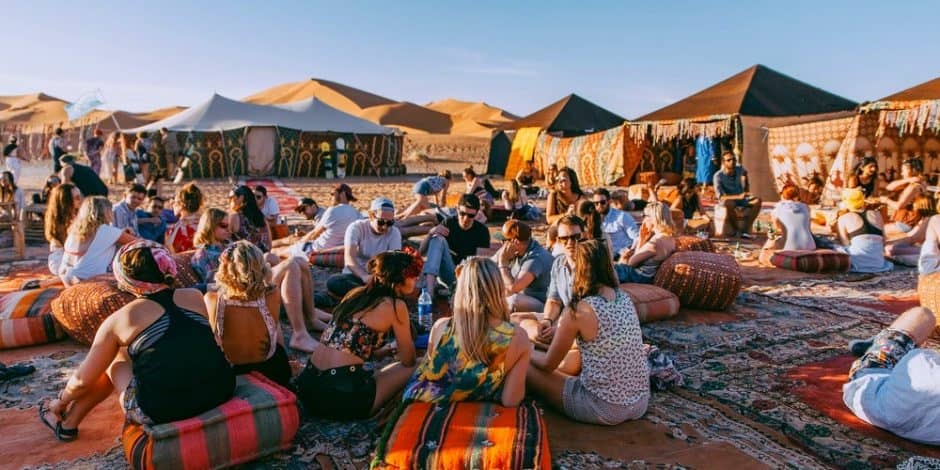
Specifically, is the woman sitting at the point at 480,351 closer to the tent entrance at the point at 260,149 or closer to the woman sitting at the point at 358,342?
the woman sitting at the point at 358,342

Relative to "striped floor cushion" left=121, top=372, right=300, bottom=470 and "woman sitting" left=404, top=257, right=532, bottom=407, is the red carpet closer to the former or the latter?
"woman sitting" left=404, top=257, right=532, bottom=407

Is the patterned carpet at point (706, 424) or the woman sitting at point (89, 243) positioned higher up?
the woman sitting at point (89, 243)

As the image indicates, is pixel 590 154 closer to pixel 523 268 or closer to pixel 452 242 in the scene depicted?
pixel 452 242

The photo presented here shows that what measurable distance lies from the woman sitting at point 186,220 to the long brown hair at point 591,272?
183 inches

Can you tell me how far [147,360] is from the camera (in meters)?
3.17

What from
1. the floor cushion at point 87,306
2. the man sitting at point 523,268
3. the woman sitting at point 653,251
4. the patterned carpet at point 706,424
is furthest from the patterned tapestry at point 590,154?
the floor cushion at point 87,306

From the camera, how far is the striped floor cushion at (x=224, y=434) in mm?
3113

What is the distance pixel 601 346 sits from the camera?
365 cm

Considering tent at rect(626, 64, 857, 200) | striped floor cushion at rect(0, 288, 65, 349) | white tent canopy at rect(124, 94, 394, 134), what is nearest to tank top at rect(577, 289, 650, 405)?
striped floor cushion at rect(0, 288, 65, 349)

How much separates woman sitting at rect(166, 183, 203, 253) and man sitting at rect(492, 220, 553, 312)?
325 centimetres

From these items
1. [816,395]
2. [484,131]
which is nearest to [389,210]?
[816,395]

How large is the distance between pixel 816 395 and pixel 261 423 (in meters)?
3.36

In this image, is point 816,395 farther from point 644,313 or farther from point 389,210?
point 389,210

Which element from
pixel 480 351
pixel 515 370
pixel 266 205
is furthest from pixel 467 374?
pixel 266 205
